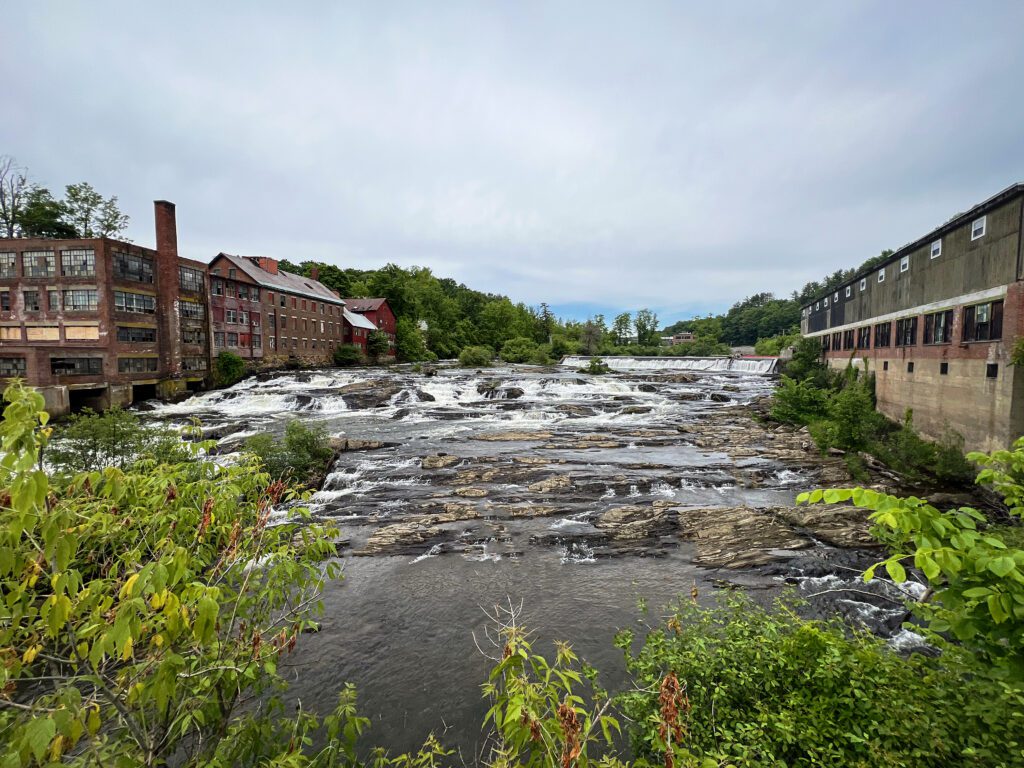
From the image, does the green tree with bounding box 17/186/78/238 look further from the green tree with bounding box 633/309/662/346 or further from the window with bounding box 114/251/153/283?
the green tree with bounding box 633/309/662/346

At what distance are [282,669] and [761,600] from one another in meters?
9.32

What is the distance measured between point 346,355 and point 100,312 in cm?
3300

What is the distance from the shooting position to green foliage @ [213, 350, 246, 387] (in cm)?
4628

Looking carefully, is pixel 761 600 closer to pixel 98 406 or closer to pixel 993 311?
pixel 993 311

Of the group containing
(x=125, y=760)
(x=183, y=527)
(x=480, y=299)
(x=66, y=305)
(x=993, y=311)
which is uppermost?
(x=480, y=299)

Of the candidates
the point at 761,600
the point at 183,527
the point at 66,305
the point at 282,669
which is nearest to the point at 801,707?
the point at 761,600

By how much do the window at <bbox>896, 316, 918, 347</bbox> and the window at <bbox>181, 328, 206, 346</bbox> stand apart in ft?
184

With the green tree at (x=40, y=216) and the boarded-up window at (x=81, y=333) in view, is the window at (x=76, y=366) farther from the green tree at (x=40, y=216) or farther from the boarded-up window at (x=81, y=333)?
the green tree at (x=40, y=216)

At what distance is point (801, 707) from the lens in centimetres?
468

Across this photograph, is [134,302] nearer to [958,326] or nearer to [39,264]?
[39,264]

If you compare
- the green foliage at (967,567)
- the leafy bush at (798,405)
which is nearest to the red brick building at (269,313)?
the leafy bush at (798,405)

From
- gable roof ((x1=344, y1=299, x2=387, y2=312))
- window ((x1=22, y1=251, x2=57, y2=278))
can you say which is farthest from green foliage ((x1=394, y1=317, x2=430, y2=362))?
window ((x1=22, y1=251, x2=57, y2=278))

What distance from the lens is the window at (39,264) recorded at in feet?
124

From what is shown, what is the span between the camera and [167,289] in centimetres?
4209
